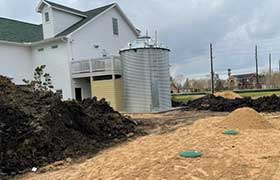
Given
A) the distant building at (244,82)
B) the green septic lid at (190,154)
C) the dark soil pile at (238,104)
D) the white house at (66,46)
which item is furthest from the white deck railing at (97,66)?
the distant building at (244,82)

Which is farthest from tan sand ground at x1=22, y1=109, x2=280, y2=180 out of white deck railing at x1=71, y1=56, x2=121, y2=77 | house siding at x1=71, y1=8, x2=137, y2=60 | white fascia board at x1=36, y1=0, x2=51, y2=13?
white fascia board at x1=36, y1=0, x2=51, y2=13

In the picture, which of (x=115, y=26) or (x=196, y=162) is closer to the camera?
(x=196, y=162)

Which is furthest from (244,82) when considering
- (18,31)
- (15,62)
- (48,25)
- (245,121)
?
(245,121)

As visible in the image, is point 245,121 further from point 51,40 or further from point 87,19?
point 87,19

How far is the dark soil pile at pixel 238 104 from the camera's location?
1425 centimetres

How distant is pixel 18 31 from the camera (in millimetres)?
23141

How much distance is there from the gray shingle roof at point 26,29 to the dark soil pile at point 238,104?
9353mm

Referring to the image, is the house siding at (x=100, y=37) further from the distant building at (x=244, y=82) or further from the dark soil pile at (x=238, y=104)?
the distant building at (x=244, y=82)

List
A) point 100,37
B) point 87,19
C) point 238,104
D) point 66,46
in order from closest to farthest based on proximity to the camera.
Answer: point 238,104
point 66,46
point 87,19
point 100,37

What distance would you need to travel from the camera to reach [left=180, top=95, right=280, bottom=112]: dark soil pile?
46.8 ft

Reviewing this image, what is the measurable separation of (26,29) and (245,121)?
19354 millimetres

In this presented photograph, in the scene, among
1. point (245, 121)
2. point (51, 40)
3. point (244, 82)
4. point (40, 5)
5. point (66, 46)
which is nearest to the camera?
point (245, 121)

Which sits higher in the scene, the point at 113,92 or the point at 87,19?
the point at 87,19

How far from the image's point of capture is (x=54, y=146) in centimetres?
771
